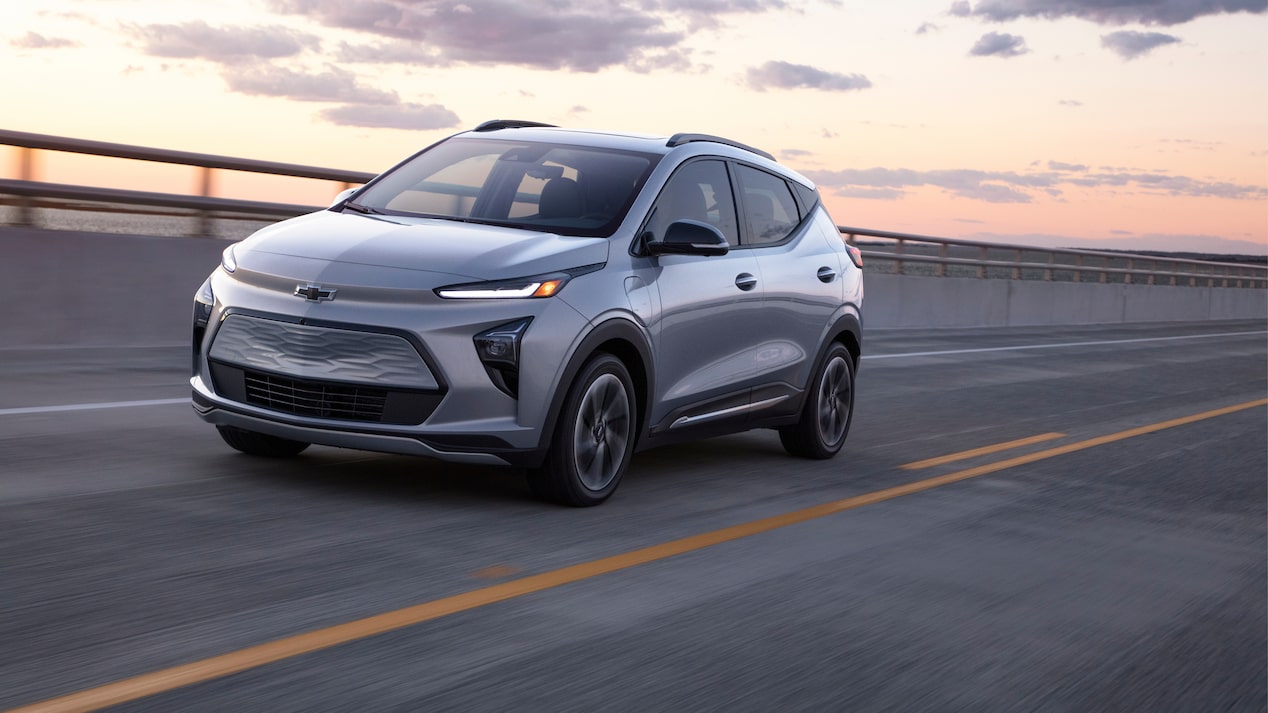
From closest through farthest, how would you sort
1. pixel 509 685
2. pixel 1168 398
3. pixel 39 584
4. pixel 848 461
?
pixel 509 685 → pixel 39 584 → pixel 848 461 → pixel 1168 398

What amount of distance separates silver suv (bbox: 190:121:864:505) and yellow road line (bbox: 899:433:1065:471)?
1094 mm

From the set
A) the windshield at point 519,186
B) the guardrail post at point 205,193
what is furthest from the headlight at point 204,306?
the guardrail post at point 205,193

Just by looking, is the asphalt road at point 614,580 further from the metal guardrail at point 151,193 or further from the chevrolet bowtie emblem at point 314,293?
the metal guardrail at point 151,193

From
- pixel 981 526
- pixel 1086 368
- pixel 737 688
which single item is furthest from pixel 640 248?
pixel 1086 368

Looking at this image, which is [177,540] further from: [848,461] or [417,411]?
[848,461]

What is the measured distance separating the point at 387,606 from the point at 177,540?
1090mm

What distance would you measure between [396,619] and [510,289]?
194cm

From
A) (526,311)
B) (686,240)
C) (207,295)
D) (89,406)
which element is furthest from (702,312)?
(89,406)

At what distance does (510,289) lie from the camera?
6492 millimetres

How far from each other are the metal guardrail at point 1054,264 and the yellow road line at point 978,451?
38.8ft

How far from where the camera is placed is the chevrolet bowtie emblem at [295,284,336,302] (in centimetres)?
639

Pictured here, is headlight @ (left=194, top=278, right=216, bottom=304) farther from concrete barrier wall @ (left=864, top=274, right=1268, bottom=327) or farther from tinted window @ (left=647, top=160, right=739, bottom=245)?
concrete barrier wall @ (left=864, top=274, right=1268, bottom=327)

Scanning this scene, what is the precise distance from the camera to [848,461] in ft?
31.3

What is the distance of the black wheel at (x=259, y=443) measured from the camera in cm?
743
